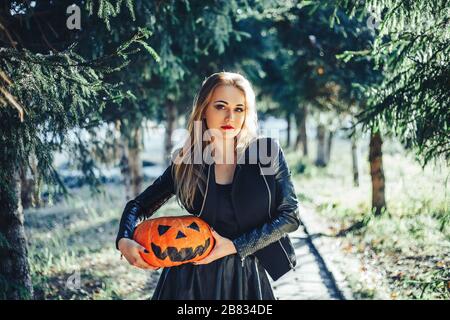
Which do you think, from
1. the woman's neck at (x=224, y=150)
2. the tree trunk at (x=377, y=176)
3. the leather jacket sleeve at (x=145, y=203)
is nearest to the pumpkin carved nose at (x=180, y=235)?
the leather jacket sleeve at (x=145, y=203)

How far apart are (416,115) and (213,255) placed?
3150mm

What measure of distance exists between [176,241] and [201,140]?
70cm

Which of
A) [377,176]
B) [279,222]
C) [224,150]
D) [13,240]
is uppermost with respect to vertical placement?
[224,150]

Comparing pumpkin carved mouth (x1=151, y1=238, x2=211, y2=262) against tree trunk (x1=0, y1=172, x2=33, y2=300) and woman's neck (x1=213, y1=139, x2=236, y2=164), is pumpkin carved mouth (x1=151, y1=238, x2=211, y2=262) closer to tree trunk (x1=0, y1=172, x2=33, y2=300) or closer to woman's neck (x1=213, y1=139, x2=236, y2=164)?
woman's neck (x1=213, y1=139, x2=236, y2=164)

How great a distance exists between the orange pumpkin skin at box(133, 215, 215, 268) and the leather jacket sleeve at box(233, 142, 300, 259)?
0.76ft

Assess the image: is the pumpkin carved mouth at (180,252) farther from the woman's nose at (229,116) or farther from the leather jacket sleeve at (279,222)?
the woman's nose at (229,116)

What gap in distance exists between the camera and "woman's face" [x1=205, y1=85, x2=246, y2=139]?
3025mm

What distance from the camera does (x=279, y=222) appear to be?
2.78 m

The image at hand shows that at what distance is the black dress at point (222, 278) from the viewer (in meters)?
2.90

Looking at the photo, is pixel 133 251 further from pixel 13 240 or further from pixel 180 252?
pixel 13 240

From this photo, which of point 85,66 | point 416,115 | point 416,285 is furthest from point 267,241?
point 416,285

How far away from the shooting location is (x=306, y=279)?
7.15m

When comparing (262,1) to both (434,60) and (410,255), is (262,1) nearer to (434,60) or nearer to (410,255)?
(434,60)

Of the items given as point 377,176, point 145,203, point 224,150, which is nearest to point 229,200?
point 224,150
